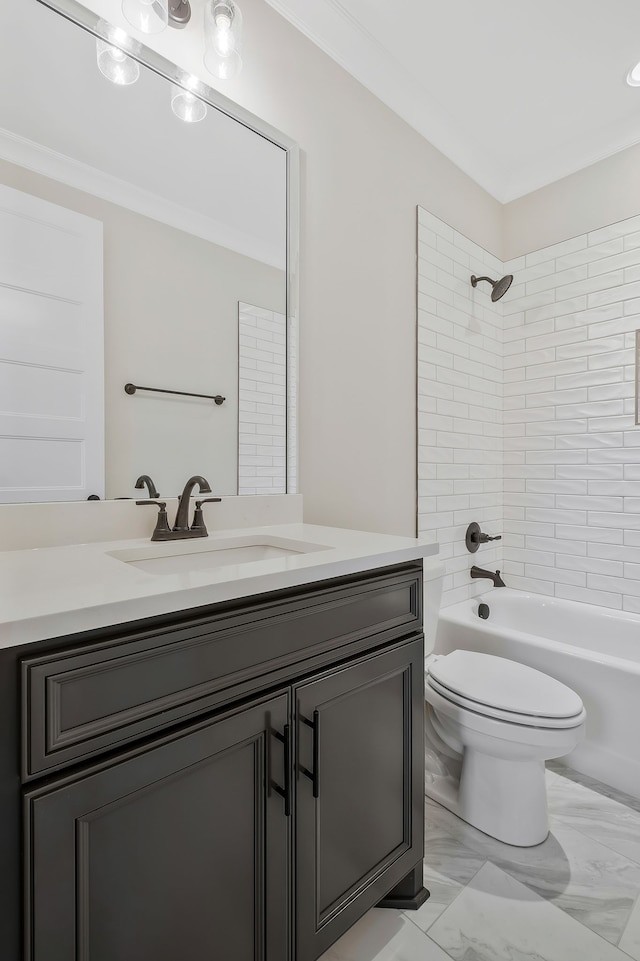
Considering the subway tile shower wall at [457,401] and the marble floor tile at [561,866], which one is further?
the subway tile shower wall at [457,401]

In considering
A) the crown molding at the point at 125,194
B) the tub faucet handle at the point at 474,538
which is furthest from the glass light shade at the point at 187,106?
the tub faucet handle at the point at 474,538

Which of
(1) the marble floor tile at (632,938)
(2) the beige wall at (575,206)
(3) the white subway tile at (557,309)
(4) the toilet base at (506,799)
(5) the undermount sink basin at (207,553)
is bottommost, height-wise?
(1) the marble floor tile at (632,938)

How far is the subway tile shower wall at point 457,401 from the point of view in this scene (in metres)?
2.17

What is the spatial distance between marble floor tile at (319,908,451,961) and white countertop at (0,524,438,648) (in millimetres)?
902

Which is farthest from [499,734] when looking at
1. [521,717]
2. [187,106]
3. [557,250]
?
[557,250]

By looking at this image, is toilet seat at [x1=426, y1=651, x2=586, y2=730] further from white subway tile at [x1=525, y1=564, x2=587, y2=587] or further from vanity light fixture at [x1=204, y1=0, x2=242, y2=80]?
vanity light fixture at [x1=204, y1=0, x2=242, y2=80]

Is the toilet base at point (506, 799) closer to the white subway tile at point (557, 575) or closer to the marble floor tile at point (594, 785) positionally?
the marble floor tile at point (594, 785)

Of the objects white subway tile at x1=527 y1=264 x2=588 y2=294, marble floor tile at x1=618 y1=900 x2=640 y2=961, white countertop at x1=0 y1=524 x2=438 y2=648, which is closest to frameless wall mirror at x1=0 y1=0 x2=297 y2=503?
white countertop at x1=0 y1=524 x2=438 y2=648

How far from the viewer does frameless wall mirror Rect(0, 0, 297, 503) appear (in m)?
1.12

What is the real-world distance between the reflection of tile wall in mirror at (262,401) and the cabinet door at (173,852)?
2.60 feet

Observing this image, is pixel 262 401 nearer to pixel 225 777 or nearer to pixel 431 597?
pixel 431 597

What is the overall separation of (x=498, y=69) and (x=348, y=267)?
40.2 inches

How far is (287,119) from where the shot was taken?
1.62 m

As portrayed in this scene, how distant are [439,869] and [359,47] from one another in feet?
8.88
